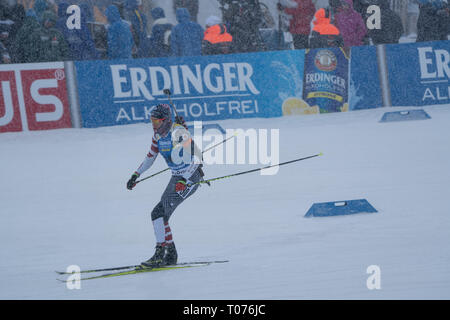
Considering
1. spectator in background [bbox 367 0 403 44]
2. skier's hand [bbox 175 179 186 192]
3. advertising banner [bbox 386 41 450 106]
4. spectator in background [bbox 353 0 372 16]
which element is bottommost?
skier's hand [bbox 175 179 186 192]

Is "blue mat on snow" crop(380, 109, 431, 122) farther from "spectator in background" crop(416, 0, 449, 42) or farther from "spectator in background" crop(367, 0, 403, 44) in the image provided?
"spectator in background" crop(416, 0, 449, 42)

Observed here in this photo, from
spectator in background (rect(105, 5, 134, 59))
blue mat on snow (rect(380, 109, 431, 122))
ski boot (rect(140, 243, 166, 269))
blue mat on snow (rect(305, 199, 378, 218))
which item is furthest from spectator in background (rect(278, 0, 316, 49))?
ski boot (rect(140, 243, 166, 269))

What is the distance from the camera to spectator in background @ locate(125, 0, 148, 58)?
54.0 feet

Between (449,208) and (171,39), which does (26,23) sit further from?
(449,208)

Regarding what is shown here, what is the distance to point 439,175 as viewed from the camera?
10.8 m

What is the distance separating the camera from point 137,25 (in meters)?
16.6

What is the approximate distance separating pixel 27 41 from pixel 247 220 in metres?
8.19

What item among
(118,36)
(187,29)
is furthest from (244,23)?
(118,36)

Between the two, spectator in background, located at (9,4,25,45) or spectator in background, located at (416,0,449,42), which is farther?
spectator in background, located at (416,0,449,42)

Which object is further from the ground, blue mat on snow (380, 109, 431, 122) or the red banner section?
the red banner section

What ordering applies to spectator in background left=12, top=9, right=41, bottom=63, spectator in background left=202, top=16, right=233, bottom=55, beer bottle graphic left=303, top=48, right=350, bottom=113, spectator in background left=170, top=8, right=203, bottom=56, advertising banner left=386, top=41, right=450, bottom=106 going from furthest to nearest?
advertising banner left=386, top=41, right=450, bottom=106
beer bottle graphic left=303, top=48, right=350, bottom=113
spectator in background left=202, top=16, right=233, bottom=55
spectator in background left=170, top=8, right=203, bottom=56
spectator in background left=12, top=9, right=41, bottom=63

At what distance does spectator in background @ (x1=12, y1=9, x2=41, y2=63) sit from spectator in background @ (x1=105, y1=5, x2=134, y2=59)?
1.55 m

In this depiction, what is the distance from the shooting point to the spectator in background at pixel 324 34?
18062 millimetres
